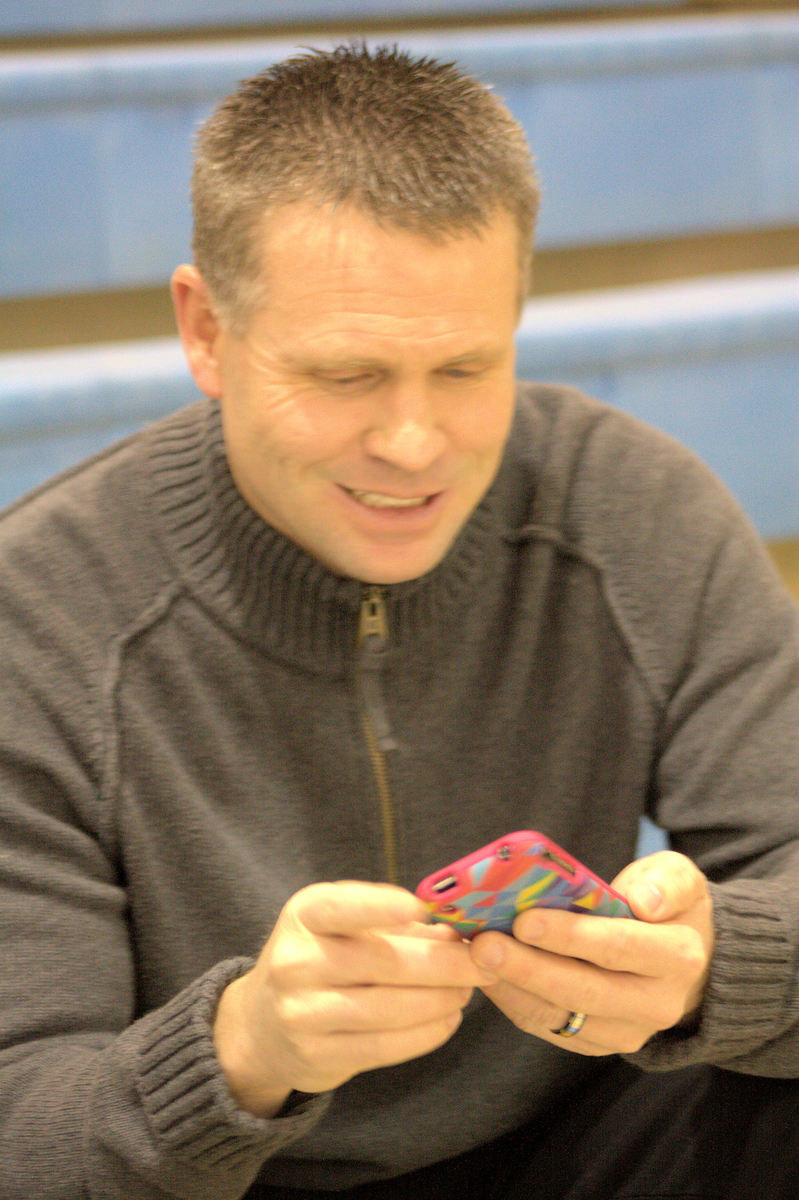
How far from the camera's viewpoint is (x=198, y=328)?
3.39 ft

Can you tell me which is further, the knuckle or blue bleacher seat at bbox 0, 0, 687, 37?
blue bleacher seat at bbox 0, 0, 687, 37

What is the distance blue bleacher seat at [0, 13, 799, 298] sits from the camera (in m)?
1.77

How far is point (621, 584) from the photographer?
1.11 meters

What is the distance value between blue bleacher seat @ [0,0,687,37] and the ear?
949 millimetres

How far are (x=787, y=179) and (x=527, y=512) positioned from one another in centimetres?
130

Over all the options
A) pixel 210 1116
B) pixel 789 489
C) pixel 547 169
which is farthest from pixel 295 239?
pixel 789 489

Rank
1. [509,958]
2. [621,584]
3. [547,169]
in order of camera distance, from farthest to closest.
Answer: [547,169] < [621,584] < [509,958]

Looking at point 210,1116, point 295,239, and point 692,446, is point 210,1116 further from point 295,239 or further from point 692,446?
point 692,446

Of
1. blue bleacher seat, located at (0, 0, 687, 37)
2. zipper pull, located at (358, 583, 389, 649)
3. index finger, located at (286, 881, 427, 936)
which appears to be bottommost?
index finger, located at (286, 881, 427, 936)

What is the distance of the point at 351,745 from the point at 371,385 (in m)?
0.29

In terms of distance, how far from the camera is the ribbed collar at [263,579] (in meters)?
1.02

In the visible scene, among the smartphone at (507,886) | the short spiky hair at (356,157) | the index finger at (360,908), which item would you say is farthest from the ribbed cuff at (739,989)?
the short spiky hair at (356,157)

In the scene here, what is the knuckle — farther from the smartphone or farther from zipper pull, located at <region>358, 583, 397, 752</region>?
zipper pull, located at <region>358, 583, 397, 752</region>

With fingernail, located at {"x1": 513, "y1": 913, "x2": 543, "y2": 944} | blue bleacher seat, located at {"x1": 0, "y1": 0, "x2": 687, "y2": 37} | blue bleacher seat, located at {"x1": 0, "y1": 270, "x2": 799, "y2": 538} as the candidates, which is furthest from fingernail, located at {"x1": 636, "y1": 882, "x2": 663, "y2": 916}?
blue bleacher seat, located at {"x1": 0, "y1": 0, "x2": 687, "y2": 37}
